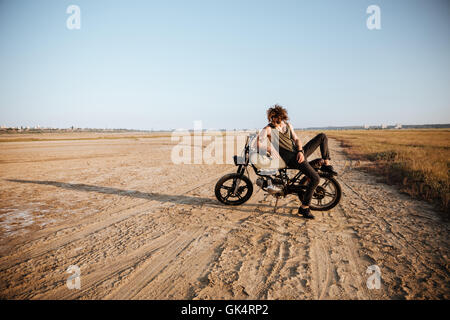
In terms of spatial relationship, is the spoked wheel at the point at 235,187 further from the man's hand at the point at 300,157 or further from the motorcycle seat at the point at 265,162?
the man's hand at the point at 300,157

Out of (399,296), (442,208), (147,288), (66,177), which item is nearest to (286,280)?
(399,296)

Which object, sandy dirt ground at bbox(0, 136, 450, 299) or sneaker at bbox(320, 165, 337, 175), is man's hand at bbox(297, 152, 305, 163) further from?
sandy dirt ground at bbox(0, 136, 450, 299)

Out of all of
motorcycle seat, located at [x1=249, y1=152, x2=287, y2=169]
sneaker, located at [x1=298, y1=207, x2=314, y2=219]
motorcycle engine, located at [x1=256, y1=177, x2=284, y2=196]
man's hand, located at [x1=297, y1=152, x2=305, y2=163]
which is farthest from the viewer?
motorcycle engine, located at [x1=256, y1=177, x2=284, y2=196]

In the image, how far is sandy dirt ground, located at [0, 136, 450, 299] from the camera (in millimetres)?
2396

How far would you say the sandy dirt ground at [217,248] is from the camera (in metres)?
2.40

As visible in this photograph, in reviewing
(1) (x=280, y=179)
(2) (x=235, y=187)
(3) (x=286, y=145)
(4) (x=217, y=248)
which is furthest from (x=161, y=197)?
(3) (x=286, y=145)

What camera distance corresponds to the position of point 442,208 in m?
4.62

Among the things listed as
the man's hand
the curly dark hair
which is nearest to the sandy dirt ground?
the man's hand

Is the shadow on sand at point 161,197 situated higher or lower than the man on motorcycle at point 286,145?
lower

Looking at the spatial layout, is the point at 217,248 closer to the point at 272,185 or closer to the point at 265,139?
the point at 272,185

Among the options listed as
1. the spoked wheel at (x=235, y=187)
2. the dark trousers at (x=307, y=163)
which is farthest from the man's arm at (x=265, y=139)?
the spoked wheel at (x=235, y=187)

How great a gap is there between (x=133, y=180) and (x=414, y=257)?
8518 millimetres

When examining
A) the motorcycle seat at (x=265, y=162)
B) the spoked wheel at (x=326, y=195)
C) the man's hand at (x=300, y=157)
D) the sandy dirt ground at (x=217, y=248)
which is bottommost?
the sandy dirt ground at (x=217, y=248)
